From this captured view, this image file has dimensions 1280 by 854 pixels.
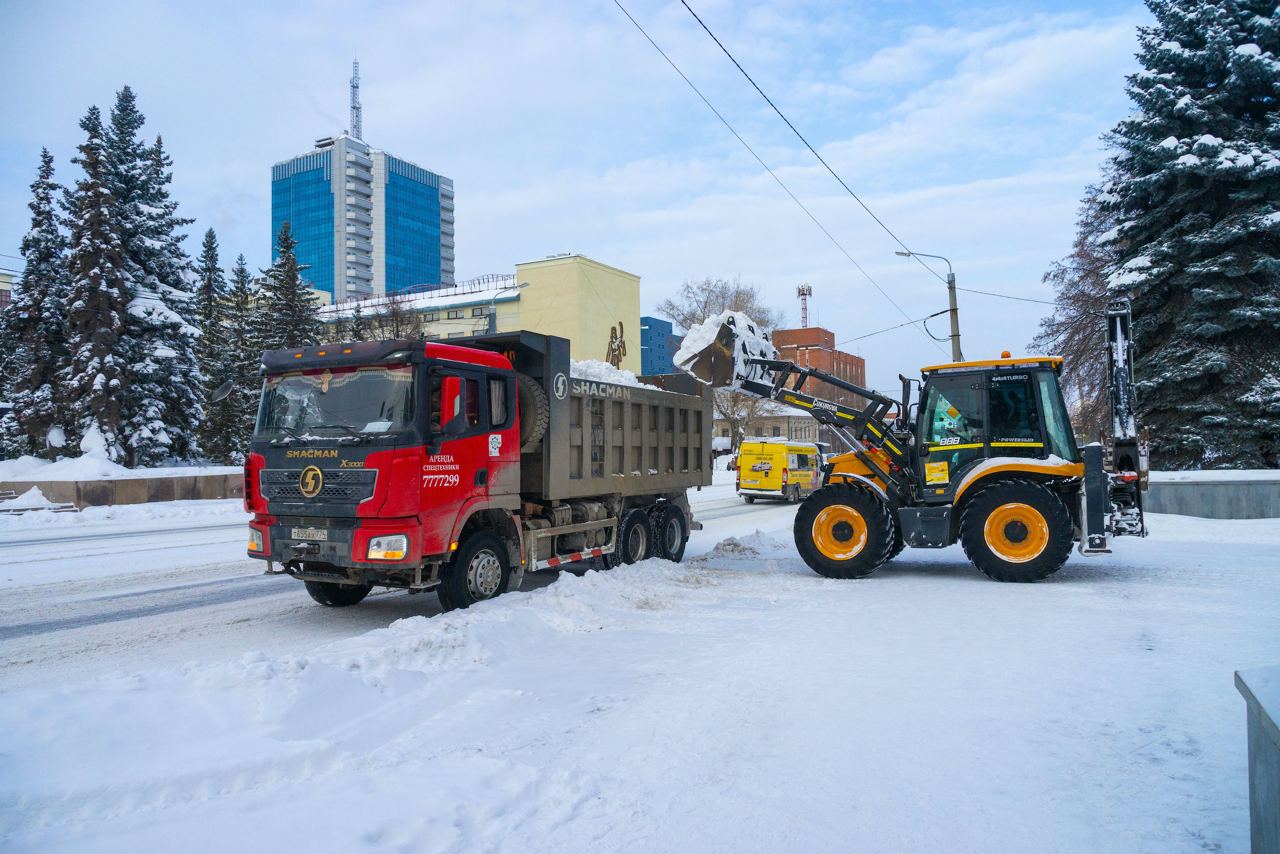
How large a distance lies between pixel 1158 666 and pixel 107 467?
88.7ft

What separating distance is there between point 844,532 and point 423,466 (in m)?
6.08

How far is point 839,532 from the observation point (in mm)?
11406

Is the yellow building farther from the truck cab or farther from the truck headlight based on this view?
the truck headlight

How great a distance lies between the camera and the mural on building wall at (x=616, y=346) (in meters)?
77.1

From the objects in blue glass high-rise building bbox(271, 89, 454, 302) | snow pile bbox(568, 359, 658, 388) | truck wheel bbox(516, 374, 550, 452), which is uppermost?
blue glass high-rise building bbox(271, 89, 454, 302)

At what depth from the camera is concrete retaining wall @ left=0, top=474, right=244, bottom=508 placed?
75.4ft

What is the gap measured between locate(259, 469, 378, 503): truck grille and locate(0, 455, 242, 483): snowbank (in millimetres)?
19251

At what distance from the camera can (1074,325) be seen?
28594 millimetres

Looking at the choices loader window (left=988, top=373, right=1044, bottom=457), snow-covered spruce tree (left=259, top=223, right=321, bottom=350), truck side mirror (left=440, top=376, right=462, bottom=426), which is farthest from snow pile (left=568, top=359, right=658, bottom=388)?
snow-covered spruce tree (left=259, top=223, right=321, bottom=350)

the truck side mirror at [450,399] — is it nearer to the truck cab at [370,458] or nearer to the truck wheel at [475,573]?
Answer: the truck cab at [370,458]

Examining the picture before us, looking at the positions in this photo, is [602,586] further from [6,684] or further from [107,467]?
[107,467]

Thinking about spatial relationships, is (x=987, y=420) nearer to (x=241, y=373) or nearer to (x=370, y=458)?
(x=370, y=458)

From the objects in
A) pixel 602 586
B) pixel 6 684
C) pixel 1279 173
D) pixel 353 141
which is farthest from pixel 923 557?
pixel 353 141

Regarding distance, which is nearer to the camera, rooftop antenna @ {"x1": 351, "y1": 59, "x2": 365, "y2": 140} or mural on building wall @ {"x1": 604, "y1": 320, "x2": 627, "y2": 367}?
mural on building wall @ {"x1": 604, "y1": 320, "x2": 627, "y2": 367}
